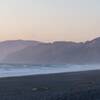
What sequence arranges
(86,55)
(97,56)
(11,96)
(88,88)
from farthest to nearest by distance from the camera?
1. (86,55)
2. (97,56)
3. (88,88)
4. (11,96)

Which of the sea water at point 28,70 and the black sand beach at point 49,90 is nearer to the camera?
the black sand beach at point 49,90

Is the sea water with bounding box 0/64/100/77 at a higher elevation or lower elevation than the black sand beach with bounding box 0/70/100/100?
higher

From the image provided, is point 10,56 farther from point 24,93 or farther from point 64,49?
point 24,93

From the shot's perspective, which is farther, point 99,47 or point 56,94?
point 99,47

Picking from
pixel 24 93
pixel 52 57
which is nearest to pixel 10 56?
pixel 52 57

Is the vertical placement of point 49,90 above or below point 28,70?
below

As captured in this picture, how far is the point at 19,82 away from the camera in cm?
3089

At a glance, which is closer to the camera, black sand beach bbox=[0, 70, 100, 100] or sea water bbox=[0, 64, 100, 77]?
black sand beach bbox=[0, 70, 100, 100]

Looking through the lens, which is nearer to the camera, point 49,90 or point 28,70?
point 49,90

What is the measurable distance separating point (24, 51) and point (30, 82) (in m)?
65.5

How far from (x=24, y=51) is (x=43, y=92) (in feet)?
231

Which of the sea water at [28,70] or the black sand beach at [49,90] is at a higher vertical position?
the sea water at [28,70]

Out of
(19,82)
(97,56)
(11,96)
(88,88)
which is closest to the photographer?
(11,96)

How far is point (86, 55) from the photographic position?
91.6m
